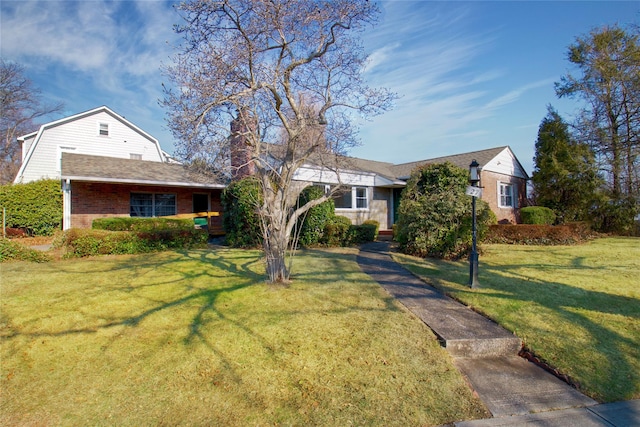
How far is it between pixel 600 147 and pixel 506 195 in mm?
5363

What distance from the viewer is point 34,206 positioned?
1393 cm

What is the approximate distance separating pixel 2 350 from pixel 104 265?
4.21 meters

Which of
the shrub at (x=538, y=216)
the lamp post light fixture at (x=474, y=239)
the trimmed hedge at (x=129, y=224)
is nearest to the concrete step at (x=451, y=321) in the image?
the lamp post light fixture at (x=474, y=239)

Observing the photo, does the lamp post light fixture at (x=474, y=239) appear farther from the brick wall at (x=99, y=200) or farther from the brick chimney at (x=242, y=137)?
the brick wall at (x=99, y=200)

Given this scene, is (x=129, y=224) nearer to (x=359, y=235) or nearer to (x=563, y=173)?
(x=359, y=235)

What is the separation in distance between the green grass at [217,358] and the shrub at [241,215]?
504 cm

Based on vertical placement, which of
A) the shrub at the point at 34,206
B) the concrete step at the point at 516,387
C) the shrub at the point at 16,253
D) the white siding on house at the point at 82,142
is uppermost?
the white siding on house at the point at 82,142

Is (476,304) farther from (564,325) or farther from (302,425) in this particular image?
(302,425)

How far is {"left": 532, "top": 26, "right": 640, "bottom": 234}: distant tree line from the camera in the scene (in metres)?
16.9

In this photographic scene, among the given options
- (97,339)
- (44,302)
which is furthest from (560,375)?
(44,302)

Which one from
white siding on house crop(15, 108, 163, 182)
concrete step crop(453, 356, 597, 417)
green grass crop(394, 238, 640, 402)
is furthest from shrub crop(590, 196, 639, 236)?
white siding on house crop(15, 108, 163, 182)

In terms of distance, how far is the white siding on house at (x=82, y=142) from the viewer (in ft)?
63.3

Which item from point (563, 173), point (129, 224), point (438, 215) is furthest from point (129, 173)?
point (563, 173)

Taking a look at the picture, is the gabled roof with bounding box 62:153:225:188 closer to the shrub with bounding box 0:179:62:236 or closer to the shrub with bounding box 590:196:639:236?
the shrub with bounding box 0:179:62:236
